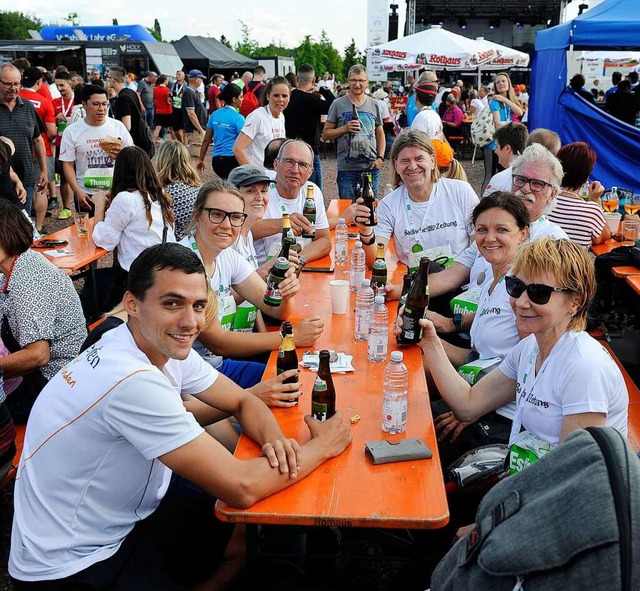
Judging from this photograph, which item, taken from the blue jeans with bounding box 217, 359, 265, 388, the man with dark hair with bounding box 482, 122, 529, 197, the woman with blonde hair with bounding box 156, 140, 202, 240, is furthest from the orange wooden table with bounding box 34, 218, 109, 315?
the man with dark hair with bounding box 482, 122, 529, 197

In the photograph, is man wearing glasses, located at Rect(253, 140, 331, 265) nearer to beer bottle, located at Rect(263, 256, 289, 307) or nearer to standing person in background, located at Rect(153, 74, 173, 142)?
beer bottle, located at Rect(263, 256, 289, 307)

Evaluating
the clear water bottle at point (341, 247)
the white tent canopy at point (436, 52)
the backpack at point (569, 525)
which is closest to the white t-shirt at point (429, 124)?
the clear water bottle at point (341, 247)

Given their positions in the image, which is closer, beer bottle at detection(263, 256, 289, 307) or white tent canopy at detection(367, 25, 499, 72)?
beer bottle at detection(263, 256, 289, 307)

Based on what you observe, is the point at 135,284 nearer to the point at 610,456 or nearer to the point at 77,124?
the point at 610,456

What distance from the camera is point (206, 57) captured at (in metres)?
29.1

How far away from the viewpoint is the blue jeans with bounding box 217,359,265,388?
329 cm

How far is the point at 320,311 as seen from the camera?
3.49 metres

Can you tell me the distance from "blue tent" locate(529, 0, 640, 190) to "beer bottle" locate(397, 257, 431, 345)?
656cm

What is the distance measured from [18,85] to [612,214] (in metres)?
6.22

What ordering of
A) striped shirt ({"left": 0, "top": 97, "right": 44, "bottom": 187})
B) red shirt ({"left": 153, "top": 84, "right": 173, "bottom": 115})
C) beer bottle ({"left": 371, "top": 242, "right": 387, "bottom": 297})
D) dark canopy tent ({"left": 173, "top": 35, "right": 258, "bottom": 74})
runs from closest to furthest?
beer bottle ({"left": 371, "top": 242, "right": 387, "bottom": 297}) → striped shirt ({"left": 0, "top": 97, "right": 44, "bottom": 187}) → red shirt ({"left": 153, "top": 84, "right": 173, "bottom": 115}) → dark canopy tent ({"left": 173, "top": 35, "right": 258, "bottom": 74})

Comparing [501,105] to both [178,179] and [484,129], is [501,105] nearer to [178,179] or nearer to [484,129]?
[484,129]

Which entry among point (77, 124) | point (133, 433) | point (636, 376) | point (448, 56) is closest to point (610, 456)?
point (133, 433)

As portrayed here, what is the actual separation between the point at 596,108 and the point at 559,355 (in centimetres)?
790

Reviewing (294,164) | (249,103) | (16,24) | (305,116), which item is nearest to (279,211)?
(294,164)
